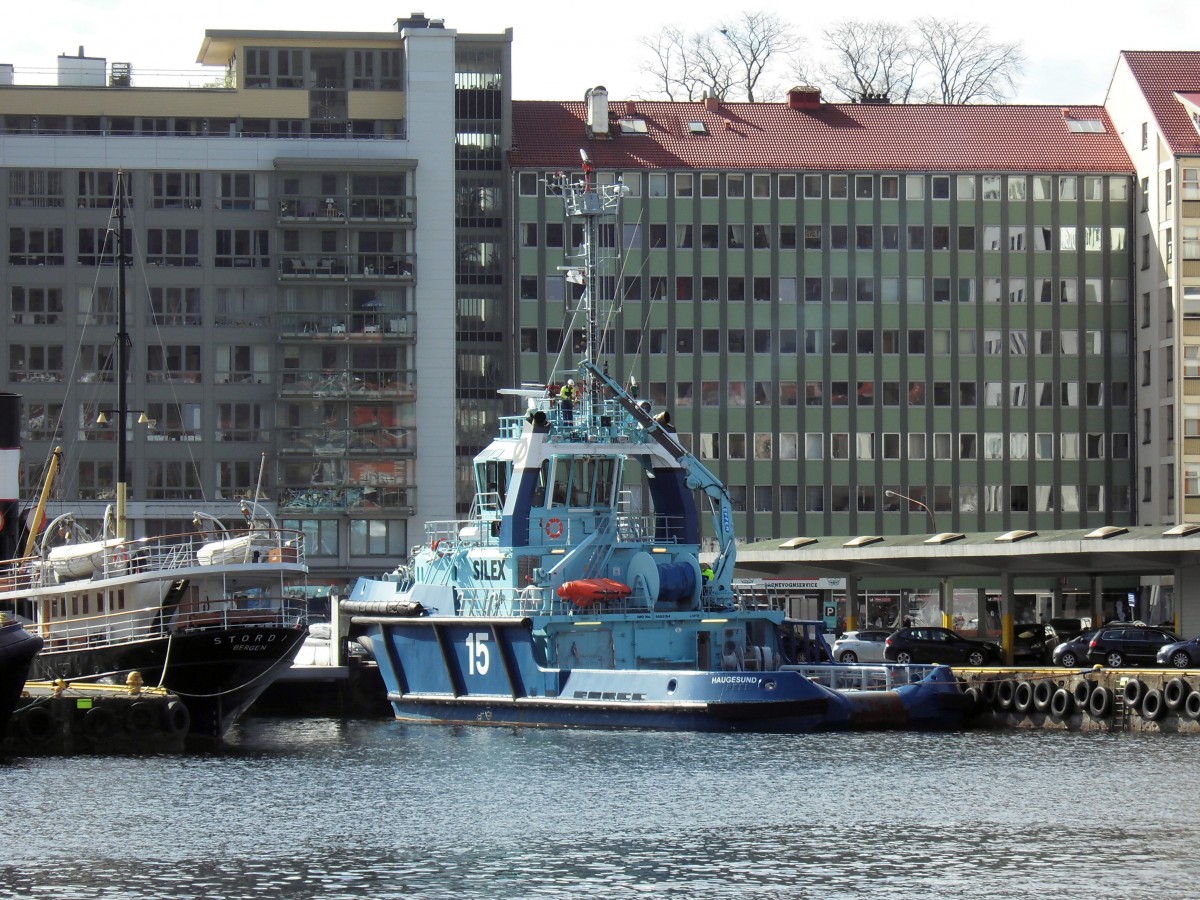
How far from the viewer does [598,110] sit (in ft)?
351

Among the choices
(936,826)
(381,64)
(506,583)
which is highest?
(381,64)

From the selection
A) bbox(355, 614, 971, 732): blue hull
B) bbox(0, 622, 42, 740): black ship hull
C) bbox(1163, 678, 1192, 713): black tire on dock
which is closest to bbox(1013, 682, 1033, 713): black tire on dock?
bbox(355, 614, 971, 732): blue hull

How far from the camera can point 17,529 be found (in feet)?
190

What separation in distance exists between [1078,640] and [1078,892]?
3900cm

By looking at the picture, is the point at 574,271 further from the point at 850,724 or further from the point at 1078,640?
the point at 1078,640

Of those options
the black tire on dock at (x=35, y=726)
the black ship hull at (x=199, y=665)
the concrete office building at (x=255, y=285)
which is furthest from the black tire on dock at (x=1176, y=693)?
the concrete office building at (x=255, y=285)

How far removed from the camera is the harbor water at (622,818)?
32500 mm

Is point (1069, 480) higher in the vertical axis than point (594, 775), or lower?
higher

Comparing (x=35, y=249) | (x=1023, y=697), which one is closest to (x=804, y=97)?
(x=35, y=249)

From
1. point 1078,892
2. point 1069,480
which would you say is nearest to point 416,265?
point 1069,480

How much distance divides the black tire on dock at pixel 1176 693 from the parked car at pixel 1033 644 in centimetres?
2280

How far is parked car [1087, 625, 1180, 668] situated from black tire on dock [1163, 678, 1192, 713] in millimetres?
14922

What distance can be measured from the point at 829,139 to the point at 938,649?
4259 centimetres

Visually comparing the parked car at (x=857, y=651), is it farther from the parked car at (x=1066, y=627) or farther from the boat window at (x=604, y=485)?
the boat window at (x=604, y=485)
